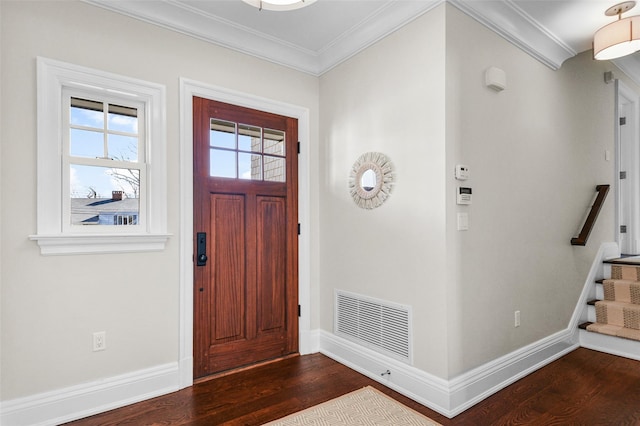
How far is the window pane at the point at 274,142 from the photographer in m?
3.12

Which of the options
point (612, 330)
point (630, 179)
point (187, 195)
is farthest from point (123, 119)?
point (630, 179)

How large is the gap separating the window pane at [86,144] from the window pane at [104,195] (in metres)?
0.09

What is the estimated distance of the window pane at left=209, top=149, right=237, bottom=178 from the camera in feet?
9.27

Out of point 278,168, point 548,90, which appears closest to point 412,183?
point 278,168

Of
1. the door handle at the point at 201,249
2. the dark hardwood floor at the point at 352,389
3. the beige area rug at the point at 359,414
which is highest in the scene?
the door handle at the point at 201,249

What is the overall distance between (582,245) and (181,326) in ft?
11.9

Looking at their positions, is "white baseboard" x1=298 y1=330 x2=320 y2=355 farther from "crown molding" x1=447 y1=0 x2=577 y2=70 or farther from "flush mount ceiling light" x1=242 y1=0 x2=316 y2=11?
"crown molding" x1=447 y1=0 x2=577 y2=70

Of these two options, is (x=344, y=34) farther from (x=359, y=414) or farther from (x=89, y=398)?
(x=89, y=398)

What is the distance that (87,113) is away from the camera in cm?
236

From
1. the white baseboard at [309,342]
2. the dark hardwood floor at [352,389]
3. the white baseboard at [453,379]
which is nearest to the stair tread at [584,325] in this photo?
the white baseboard at [453,379]

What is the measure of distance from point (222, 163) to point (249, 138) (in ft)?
1.13

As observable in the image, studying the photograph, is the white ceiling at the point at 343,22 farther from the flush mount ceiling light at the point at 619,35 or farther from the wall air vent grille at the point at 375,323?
the wall air vent grille at the point at 375,323

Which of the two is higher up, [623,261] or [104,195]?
[104,195]

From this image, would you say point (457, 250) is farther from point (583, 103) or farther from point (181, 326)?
point (583, 103)
